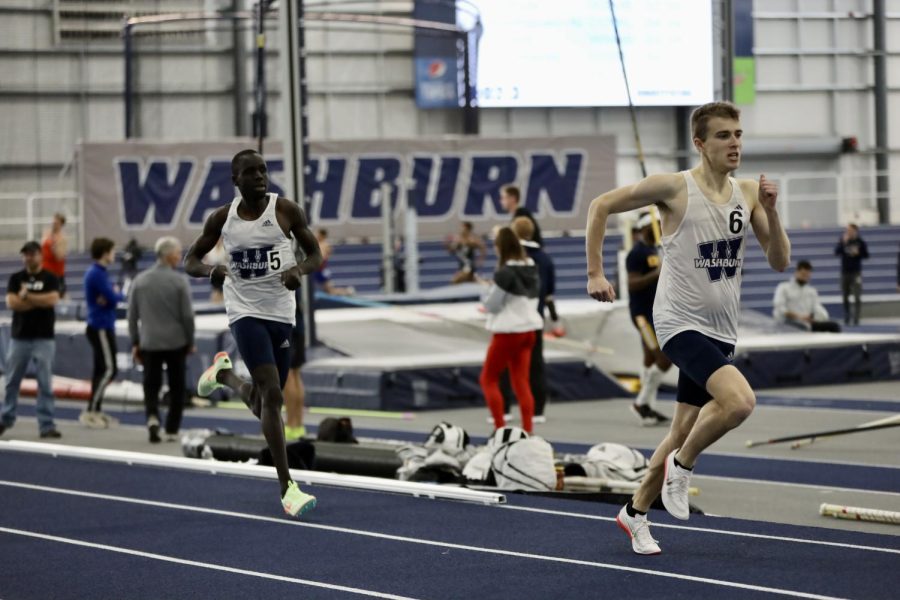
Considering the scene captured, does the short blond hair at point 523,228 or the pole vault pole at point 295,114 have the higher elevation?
the pole vault pole at point 295,114

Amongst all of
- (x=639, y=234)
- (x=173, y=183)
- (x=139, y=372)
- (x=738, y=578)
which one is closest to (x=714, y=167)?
(x=738, y=578)

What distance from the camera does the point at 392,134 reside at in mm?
33312

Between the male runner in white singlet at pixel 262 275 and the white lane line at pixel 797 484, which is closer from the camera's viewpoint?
the male runner in white singlet at pixel 262 275

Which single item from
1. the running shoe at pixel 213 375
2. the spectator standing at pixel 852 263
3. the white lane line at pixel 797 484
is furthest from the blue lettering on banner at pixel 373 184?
Result: the running shoe at pixel 213 375

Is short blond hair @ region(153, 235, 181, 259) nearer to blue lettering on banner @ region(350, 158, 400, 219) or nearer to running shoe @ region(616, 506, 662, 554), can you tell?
running shoe @ region(616, 506, 662, 554)

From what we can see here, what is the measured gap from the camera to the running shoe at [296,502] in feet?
23.6

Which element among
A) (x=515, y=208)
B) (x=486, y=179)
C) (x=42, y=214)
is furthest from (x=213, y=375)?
(x=42, y=214)

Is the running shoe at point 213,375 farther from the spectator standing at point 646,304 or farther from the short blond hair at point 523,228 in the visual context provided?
the spectator standing at point 646,304

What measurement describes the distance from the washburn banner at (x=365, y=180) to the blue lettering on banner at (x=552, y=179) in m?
0.02

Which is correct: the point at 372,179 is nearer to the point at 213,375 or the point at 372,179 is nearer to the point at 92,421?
the point at 92,421

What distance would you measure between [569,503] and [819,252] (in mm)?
24524

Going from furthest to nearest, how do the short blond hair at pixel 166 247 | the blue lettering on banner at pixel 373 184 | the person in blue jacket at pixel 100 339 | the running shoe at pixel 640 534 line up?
the blue lettering on banner at pixel 373 184 → the person in blue jacket at pixel 100 339 → the short blond hair at pixel 166 247 → the running shoe at pixel 640 534

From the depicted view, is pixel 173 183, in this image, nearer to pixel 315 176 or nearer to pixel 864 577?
pixel 315 176

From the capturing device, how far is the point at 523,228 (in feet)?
39.1
